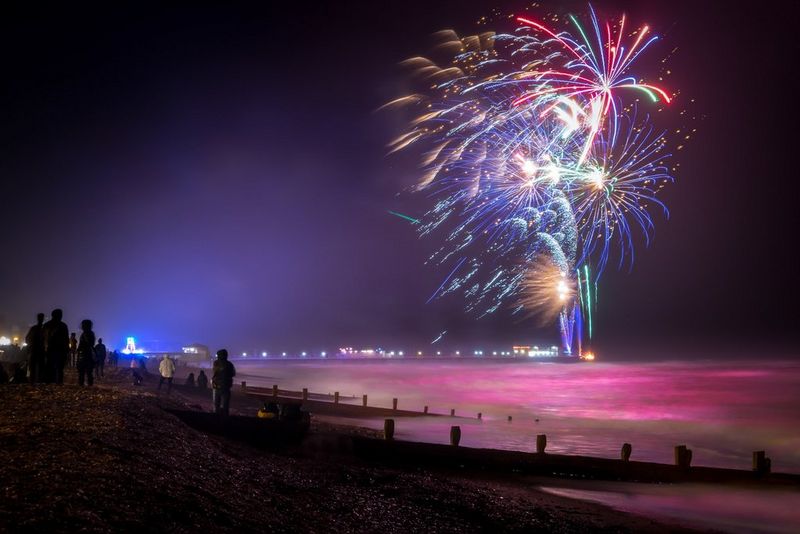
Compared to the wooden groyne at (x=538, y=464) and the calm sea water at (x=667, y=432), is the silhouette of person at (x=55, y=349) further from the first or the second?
the calm sea water at (x=667, y=432)

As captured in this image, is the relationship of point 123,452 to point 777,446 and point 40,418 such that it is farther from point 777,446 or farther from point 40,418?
point 777,446

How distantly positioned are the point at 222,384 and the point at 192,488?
8.94 metres

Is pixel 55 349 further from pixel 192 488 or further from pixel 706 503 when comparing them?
pixel 706 503

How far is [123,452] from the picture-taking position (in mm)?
9133

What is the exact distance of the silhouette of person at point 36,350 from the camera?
601 inches

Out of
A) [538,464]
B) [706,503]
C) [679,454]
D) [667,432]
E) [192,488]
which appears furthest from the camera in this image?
[667,432]

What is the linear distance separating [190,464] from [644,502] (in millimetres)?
12679

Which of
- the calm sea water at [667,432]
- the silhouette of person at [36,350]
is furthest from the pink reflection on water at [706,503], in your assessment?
the silhouette of person at [36,350]

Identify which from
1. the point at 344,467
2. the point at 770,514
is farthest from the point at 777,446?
the point at 344,467

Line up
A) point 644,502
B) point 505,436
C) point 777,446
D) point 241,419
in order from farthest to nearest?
point 777,446 → point 505,436 → point 644,502 → point 241,419

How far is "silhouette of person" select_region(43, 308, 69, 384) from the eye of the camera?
15.1 meters

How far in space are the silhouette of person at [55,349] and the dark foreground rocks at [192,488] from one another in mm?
1903

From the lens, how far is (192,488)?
8.66 metres

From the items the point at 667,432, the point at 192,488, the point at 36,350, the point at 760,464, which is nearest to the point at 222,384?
the point at 36,350
